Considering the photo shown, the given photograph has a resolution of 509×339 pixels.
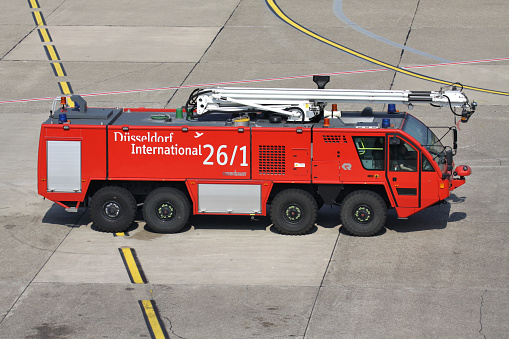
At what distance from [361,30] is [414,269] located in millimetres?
19039

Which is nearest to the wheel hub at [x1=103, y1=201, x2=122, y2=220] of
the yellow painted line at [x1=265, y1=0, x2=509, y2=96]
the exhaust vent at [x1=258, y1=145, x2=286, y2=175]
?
the exhaust vent at [x1=258, y1=145, x2=286, y2=175]

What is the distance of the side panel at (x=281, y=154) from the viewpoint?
53.9 feet

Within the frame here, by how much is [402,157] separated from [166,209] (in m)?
4.95

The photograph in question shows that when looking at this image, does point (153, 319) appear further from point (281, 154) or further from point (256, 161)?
point (281, 154)

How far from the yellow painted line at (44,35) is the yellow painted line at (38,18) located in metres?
0.79

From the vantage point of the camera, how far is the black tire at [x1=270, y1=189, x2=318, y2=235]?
1675 cm

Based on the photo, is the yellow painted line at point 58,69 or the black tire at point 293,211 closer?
the black tire at point 293,211

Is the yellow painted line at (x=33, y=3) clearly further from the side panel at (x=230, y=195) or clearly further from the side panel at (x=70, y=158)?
the side panel at (x=230, y=195)

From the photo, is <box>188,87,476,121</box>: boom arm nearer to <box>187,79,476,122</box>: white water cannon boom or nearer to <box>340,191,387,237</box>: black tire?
<box>187,79,476,122</box>: white water cannon boom

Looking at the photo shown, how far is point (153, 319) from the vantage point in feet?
43.8

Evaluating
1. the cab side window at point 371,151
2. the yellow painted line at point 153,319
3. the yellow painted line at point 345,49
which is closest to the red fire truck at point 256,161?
the cab side window at point 371,151

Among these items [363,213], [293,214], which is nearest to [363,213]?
[363,213]

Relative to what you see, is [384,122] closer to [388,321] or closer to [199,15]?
[388,321]

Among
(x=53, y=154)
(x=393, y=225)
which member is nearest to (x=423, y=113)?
(x=393, y=225)
